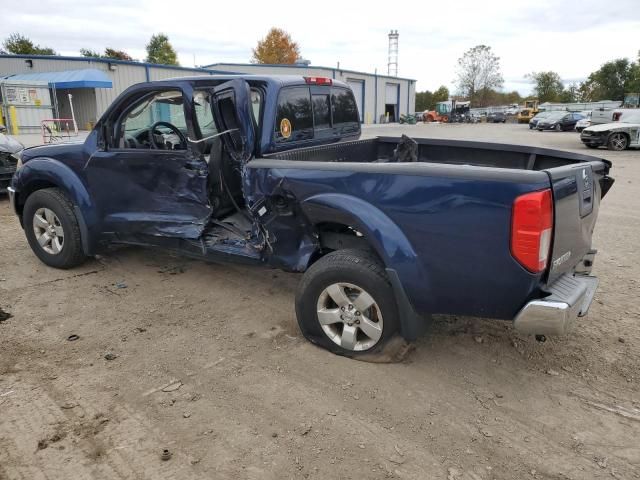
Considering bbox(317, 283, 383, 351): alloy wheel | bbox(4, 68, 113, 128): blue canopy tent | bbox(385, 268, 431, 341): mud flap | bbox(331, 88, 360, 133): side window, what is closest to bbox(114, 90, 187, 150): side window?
bbox(331, 88, 360, 133): side window

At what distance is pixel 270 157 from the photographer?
3.92 m

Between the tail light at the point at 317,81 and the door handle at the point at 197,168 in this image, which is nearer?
the door handle at the point at 197,168

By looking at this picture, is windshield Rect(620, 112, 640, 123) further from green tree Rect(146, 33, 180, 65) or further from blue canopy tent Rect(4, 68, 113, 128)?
green tree Rect(146, 33, 180, 65)

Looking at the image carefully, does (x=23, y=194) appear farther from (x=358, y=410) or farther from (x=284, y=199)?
(x=358, y=410)

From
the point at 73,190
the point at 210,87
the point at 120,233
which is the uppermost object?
the point at 210,87

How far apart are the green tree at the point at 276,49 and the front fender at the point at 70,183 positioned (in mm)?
65069

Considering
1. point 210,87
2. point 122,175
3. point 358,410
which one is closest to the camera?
point 358,410

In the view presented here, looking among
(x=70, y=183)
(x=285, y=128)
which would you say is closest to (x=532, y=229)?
(x=285, y=128)

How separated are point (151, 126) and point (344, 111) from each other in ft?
6.20

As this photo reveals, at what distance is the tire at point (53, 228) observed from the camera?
195 inches

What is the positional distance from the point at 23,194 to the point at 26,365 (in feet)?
8.52

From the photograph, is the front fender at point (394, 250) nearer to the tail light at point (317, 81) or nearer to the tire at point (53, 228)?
the tail light at point (317, 81)

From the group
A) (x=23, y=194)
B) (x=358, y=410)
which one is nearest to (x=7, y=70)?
(x=23, y=194)

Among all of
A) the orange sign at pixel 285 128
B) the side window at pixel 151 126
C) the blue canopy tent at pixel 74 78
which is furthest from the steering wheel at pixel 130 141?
the blue canopy tent at pixel 74 78
